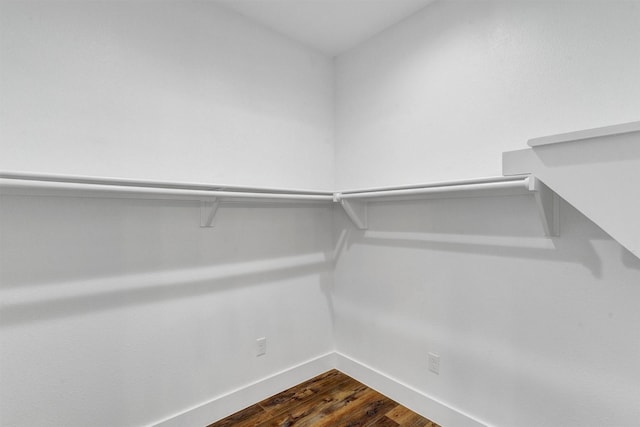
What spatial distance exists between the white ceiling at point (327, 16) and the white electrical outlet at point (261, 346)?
6.10ft

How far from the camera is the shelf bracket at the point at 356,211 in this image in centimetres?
179

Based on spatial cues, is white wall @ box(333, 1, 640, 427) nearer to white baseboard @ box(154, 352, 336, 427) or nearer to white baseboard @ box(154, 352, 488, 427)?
white baseboard @ box(154, 352, 488, 427)

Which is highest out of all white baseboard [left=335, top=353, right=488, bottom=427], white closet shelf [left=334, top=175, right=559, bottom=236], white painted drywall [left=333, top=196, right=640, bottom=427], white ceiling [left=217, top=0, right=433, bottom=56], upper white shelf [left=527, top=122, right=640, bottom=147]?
white ceiling [left=217, top=0, right=433, bottom=56]

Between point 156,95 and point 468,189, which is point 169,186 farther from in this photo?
point 468,189

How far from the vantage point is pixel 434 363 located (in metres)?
1.54

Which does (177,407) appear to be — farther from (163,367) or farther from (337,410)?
(337,410)

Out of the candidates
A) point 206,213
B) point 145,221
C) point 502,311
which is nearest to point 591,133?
point 502,311

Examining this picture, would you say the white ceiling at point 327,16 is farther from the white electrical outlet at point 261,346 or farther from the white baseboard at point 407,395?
the white baseboard at point 407,395

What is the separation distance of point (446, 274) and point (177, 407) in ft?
4.85

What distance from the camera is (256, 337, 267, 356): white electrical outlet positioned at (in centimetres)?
172

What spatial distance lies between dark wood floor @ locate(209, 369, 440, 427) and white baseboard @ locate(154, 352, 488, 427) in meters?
0.03

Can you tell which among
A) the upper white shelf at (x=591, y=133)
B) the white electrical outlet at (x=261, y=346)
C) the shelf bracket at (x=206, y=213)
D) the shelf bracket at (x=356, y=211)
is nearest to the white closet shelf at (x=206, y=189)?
the shelf bracket at (x=206, y=213)

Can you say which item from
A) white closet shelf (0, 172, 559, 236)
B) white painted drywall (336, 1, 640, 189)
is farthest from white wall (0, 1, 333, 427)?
white painted drywall (336, 1, 640, 189)

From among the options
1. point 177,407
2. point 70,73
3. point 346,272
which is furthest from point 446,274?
point 70,73
